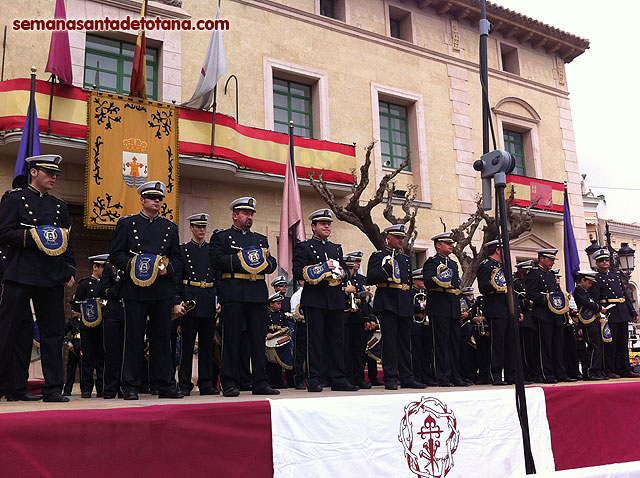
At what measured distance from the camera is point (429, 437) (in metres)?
4.65

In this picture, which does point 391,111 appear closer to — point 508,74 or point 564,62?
point 508,74

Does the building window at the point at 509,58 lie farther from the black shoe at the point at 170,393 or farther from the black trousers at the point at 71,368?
the black shoe at the point at 170,393

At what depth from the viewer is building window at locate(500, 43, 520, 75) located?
747 inches

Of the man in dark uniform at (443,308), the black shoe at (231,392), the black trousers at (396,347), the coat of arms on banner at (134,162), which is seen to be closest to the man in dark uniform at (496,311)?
the man in dark uniform at (443,308)

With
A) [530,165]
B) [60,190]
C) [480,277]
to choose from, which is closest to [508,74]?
[530,165]

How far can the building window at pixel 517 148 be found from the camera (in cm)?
1873

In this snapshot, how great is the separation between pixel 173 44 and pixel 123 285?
9.19 m

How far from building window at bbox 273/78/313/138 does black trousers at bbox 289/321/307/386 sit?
686 cm

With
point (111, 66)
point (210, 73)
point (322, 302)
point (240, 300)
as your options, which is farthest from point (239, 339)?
point (111, 66)

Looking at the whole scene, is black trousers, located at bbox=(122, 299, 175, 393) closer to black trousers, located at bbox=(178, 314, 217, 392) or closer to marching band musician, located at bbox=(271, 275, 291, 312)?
black trousers, located at bbox=(178, 314, 217, 392)

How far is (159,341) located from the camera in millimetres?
5637

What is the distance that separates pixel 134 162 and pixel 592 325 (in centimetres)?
838

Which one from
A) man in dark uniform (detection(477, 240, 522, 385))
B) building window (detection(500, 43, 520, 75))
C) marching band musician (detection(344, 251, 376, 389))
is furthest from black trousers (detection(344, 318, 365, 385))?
building window (detection(500, 43, 520, 75))

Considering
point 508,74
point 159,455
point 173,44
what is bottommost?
point 159,455
